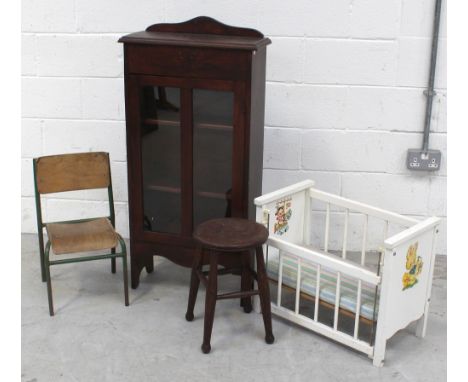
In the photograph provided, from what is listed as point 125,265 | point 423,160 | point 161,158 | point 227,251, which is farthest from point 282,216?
point 423,160

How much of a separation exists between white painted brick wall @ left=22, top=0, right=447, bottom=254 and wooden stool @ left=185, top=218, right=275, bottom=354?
87cm

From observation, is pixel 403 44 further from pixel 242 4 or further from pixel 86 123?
pixel 86 123

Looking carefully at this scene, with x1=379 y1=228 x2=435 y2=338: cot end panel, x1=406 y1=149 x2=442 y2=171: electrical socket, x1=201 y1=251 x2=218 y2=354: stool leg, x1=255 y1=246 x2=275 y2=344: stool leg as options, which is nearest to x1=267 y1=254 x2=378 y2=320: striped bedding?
x1=379 y1=228 x2=435 y2=338: cot end panel

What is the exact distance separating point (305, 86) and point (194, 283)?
1.25 meters

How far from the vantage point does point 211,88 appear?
10.3 feet

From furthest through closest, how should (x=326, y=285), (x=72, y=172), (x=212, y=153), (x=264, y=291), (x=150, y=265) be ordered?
(x=150, y=265)
(x=72, y=172)
(x=212, y=153)
(x=326, y=285)
(x=264, y=291)

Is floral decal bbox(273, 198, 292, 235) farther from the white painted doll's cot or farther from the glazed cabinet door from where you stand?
the glazed cabinet door

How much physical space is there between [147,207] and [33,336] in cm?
80

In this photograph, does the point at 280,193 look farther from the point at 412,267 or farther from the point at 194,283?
the point at 412,267

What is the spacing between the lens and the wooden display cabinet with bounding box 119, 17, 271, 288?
3.11 metres

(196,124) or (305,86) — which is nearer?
(196,124)

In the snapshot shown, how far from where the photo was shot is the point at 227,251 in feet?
9.61

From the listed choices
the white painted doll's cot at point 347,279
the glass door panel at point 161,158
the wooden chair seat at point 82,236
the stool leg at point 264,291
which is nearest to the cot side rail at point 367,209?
the white painted doll's cot at point 347,279

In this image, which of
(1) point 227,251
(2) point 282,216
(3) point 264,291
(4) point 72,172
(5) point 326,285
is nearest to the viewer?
(1) point 227,251
